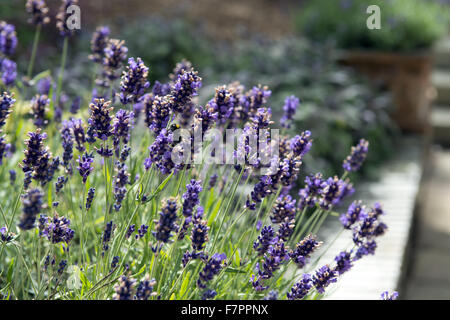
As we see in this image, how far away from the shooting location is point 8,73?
2242 millimetres

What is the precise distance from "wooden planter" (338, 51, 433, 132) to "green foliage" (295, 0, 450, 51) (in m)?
0.23

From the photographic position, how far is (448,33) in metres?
9.63

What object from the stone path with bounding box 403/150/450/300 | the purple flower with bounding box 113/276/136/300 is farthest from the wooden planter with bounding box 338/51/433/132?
the purple flower with bounding box 113/276/136/300

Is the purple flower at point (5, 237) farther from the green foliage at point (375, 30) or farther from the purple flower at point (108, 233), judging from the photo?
the green foliage at point (375, 30)

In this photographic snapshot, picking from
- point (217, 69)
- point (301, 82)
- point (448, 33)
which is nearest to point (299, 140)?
point (301, 82)

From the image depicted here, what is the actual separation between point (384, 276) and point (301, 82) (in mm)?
2755

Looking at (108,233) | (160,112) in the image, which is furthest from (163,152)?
(108,233)

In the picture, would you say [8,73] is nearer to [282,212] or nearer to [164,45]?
[282,212]

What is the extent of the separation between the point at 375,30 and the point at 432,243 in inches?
95.6

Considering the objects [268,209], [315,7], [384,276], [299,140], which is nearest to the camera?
[299,140]

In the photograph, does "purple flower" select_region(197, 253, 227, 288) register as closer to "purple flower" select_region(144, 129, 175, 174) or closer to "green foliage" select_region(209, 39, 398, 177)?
"purple flower" select_region(144, 129, 175, 174)

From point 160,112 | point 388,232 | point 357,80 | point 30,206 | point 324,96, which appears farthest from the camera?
point 357,80
